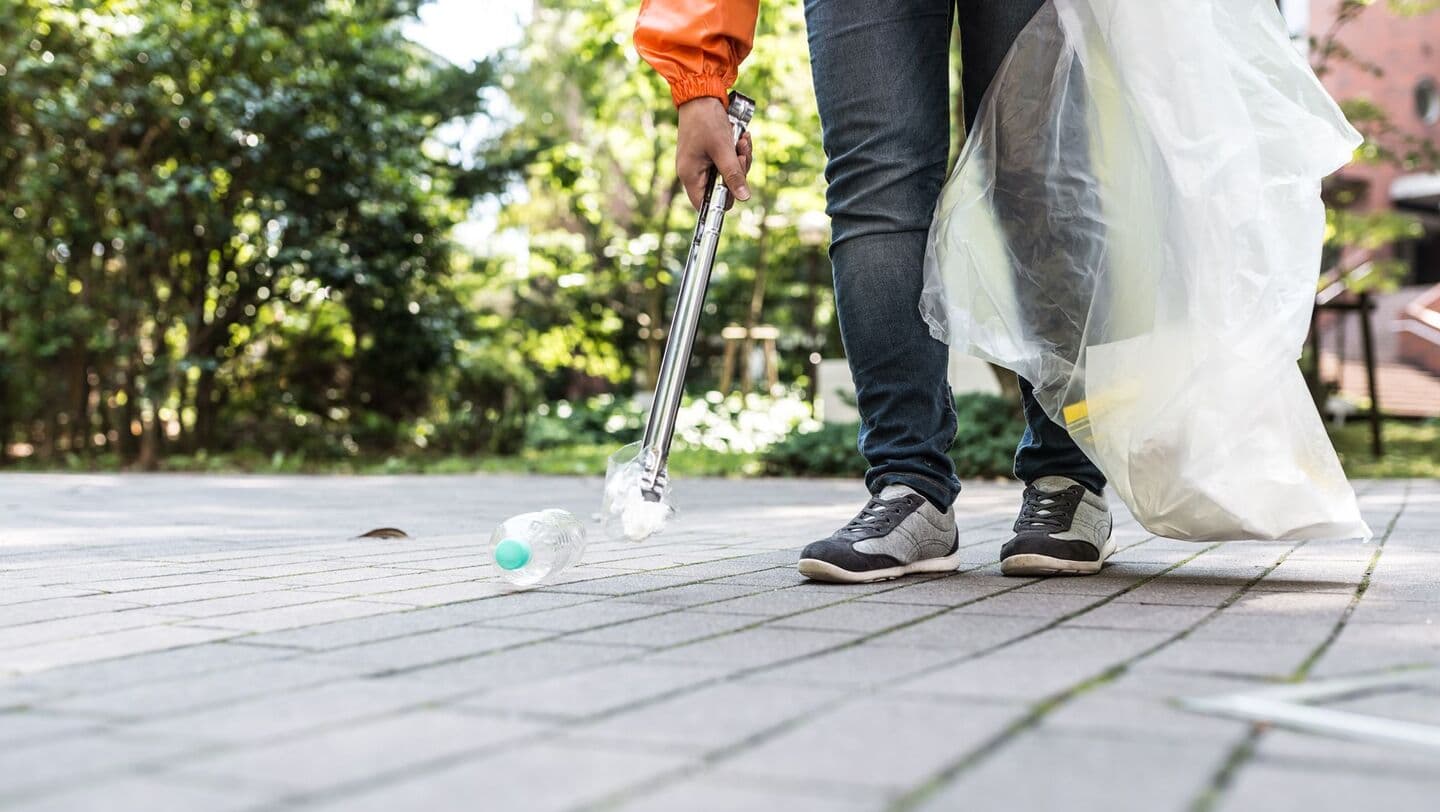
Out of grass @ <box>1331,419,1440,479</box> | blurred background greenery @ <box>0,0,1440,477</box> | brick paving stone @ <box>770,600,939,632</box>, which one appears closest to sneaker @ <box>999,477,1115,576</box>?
brick paving stone @ <box>770,600,939,632</box>

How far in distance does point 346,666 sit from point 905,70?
1.53 metres

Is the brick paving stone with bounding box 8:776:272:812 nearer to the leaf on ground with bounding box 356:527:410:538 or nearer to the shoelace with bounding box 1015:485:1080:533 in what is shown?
the shoelace with bounding box 1015:485:1080:533

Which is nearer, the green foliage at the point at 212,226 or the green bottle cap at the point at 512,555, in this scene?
the green bottle cap at the point at 512,555

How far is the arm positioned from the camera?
99.9 inches

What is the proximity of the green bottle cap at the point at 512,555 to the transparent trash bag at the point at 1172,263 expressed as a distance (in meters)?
0.87

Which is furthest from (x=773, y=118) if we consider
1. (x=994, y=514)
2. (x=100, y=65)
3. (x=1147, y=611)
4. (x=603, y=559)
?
(x=1147, y=611)

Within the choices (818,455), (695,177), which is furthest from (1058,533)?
(818,455)

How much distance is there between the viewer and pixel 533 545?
251cm

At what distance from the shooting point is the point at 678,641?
1.83 meters

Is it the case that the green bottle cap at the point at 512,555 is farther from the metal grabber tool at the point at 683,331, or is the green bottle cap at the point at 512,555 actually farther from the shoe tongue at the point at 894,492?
the shoe tongue at the point at 894,492

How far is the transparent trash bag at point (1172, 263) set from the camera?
2.37 meters

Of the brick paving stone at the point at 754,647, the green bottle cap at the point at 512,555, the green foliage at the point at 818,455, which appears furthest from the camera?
the green foliage at the point at 818,455

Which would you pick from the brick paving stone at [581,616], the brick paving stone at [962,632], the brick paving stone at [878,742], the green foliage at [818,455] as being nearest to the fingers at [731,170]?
the brick paving stone at [581,616]

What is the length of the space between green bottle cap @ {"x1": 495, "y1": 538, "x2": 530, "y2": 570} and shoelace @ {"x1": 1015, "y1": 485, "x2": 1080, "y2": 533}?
93cm
